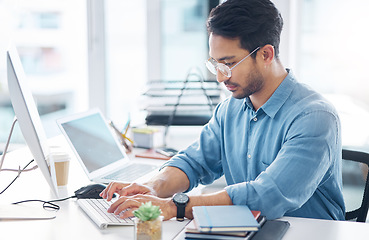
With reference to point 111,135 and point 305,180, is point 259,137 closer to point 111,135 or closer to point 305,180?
point 305,180

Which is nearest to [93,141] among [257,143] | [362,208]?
[257,143]

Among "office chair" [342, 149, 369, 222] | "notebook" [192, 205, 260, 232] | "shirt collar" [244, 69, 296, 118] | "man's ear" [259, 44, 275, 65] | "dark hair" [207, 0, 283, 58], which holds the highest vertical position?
"dark hair" [207, 0, 283, 58]

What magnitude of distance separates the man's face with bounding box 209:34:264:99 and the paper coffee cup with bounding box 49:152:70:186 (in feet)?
2.07

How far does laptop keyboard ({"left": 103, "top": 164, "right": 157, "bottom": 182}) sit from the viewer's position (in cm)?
184

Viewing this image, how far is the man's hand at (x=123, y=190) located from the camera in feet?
4.90

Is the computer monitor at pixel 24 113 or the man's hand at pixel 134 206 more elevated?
the computer monitor at pixel 24 113

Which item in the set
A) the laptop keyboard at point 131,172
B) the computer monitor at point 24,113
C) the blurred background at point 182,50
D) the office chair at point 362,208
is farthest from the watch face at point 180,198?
the blurred background at point 182,50

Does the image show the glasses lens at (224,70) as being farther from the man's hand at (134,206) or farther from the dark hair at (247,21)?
the man's hand at (134,206)

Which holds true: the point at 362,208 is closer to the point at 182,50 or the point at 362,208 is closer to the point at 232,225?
the point at 232,225

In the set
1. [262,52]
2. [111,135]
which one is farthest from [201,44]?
[262,52]

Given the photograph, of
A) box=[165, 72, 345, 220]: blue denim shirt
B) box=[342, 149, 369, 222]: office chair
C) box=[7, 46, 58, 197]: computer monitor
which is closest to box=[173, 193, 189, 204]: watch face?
box=[165, 72, 345, 220]: blue denim shirt

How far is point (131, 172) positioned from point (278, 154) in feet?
2.31

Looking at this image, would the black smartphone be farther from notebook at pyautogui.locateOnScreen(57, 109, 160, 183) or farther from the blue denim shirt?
the blue denim shirt

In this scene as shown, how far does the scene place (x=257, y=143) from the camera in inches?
64.3
